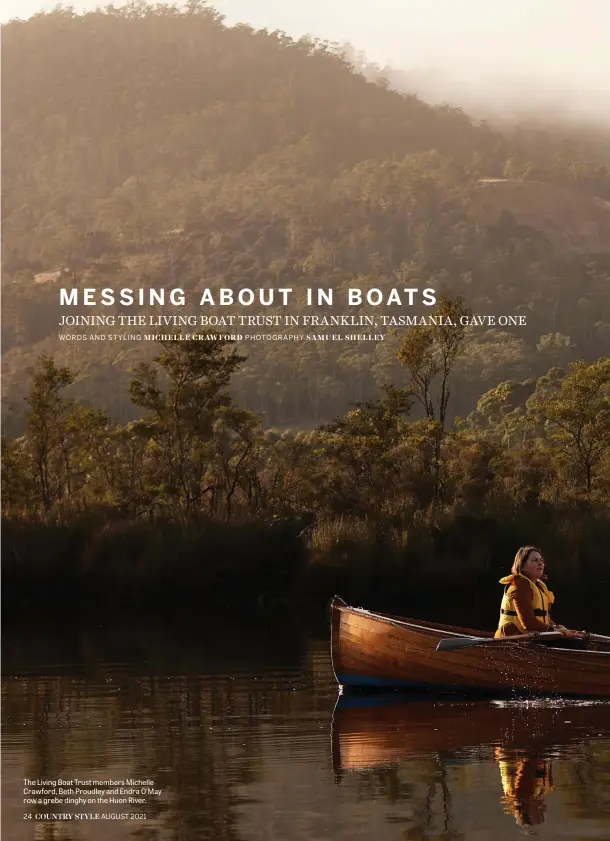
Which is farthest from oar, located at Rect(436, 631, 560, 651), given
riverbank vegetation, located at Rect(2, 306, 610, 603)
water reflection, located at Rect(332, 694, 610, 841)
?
riverbank vegetation, located at Rect(2, 306, 610, 603)

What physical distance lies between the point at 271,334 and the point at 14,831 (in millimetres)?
156424

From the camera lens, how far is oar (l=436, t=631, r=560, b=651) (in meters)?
18.2

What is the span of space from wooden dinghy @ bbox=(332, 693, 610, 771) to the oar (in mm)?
670

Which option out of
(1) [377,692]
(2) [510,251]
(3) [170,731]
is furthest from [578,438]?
(2) [510,251]

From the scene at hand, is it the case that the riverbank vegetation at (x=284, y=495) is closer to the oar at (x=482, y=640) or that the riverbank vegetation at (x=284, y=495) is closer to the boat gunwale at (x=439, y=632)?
the boat gunwale at (x=439, y=632)

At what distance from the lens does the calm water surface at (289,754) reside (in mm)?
12320

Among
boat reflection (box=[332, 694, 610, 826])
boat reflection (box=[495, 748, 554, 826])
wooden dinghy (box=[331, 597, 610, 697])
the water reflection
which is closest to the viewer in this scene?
boat reflection (box=[495, 748, 554, 826])

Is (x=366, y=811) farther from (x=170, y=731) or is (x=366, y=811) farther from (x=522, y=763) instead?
(x=170, y=731)

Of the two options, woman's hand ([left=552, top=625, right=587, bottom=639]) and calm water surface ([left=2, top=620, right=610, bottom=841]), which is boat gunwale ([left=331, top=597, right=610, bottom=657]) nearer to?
woman's hand ([left=552, top=625, right=587, bottom=639])

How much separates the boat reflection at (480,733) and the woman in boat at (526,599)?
94cm

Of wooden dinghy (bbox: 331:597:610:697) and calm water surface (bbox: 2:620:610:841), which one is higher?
wooden dinghy (bbox: 331:597:610:697)

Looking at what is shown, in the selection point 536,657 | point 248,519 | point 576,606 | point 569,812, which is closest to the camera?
Result: point 569,812

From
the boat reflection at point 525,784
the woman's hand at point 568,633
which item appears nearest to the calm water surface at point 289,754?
the boat reflection at point 525,784

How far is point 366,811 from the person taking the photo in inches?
502
